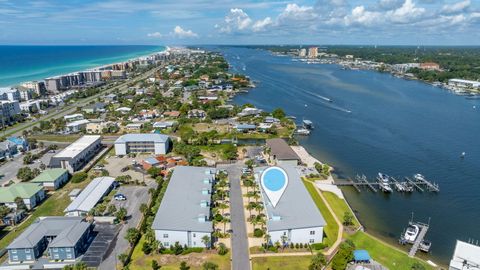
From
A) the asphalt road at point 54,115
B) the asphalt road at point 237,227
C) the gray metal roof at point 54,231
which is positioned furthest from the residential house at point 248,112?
the gray metal roof at point 54,231

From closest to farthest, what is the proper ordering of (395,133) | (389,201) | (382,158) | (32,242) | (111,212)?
(32,242) < (111,212) < (389,201) < (382,158) < (395,133)

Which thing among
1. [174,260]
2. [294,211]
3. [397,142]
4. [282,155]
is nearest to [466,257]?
[294,211]

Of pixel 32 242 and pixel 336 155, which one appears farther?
pixel 336 155

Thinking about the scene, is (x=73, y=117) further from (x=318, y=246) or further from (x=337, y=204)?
(x=318, y=246)

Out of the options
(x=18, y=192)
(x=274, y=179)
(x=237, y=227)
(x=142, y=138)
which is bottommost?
(x=237, y=227)

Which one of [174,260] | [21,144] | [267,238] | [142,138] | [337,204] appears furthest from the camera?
[21,144]

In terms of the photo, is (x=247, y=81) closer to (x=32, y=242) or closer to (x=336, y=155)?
(x=336, y=155)

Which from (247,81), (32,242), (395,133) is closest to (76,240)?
(32,242)
